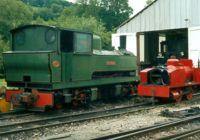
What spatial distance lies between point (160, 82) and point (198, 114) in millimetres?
3608

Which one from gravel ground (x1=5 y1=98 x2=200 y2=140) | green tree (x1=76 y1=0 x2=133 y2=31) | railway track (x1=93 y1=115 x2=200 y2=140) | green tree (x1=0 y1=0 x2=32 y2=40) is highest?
green tree (x1=76 y1=0 x2=133 y2=31)

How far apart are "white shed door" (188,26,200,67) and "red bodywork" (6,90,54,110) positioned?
38.3 ft

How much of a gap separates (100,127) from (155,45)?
60.5ft

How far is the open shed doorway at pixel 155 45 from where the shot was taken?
2495 centimetres

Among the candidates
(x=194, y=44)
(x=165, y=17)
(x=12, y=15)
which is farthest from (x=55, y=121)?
(x=12, y=15)

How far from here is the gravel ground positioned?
31.2 feet

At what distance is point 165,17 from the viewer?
23859mm

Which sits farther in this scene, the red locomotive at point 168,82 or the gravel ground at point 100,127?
the red locomotive at point 168,82

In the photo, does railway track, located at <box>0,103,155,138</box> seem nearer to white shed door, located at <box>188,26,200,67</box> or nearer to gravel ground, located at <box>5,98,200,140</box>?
gravel ground, located at <box>5,98,200,140</box>

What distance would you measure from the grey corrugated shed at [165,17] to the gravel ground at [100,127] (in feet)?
34.7

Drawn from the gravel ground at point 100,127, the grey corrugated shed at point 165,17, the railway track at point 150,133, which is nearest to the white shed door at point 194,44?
the grey corrugated shed at point 165,17

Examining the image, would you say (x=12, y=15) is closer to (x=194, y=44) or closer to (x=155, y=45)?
(x=155, y=45)

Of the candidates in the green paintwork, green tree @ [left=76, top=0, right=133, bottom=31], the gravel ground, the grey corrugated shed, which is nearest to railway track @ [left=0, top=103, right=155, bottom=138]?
the gravel ground

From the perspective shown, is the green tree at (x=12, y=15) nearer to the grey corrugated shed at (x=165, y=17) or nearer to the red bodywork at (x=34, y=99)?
the grey corrugated shed at (x=165, y=17)
